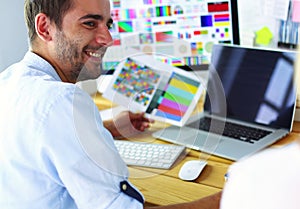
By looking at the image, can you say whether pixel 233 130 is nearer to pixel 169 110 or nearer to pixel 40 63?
pixel 169 110

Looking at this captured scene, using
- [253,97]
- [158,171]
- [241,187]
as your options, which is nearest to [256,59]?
[253,97]

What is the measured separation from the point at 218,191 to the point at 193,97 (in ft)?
1.50

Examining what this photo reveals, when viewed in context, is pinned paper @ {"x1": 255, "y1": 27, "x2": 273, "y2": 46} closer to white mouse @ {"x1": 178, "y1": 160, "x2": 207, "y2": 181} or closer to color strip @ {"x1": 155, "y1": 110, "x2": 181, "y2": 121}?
color strip @ {"x1": 155, "y1": 110, "x2": 181, "y2": 121}

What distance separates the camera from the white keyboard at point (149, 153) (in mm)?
1313

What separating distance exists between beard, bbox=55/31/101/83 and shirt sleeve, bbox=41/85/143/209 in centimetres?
21

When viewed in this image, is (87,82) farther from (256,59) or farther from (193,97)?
(256,59)

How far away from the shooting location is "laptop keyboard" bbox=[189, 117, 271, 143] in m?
1.45

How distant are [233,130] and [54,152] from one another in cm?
73

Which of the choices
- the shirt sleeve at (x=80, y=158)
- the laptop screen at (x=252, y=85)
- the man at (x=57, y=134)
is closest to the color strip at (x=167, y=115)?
the laptop screen at (x=252, y=85)

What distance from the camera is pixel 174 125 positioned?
1.55 meters

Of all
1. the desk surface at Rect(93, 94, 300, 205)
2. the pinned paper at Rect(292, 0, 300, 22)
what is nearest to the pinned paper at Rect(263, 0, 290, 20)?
the pinned paper at Rect(292, 0, 300, 22)

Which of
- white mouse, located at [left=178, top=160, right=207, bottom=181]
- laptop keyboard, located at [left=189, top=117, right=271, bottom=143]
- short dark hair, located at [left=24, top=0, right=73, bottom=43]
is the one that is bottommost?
laptop keyboard, located at [left=189, top=117, right=271, bottom=143]

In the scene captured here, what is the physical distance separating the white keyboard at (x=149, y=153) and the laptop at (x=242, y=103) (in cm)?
7

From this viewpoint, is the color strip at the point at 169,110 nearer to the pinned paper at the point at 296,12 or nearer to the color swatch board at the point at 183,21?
the color swatch board at the point at 183,21
